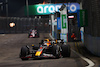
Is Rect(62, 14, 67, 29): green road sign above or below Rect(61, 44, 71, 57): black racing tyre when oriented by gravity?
above

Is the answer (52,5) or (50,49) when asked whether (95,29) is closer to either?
(50,49)

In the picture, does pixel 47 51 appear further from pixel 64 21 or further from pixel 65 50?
pixel 64 21

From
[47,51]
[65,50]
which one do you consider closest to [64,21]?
[47,51]

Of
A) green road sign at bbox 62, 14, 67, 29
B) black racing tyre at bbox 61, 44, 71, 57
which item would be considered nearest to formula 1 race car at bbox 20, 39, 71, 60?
black racing tyre at bbox 61, 44, 71, 57

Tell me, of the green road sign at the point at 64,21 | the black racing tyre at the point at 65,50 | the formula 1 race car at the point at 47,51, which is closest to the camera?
the formula 1 race car at the point at 47,51

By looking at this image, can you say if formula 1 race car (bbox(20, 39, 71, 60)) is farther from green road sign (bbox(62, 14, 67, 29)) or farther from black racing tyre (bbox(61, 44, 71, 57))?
green road sign (bbox(62, 14, 67, 29))

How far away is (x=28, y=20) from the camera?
64.8m

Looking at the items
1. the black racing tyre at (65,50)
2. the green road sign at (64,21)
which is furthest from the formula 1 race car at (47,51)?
the green road sign at (64,21)

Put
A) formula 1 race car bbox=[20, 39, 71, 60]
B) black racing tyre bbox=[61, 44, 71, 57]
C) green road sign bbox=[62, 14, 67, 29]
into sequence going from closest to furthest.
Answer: formula 1 race car bbox=[20, 39, 71, 60] < black racing tyre bbox=[61, 44, 71, 57] < green road sign bbox=[62, 14, 67, 29]

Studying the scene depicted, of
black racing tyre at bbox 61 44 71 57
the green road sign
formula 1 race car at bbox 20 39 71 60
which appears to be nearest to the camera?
formula 1 race car at bbox 20 39 71 60

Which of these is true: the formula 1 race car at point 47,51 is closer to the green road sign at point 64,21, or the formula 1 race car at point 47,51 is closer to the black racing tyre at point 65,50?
the black racing tyre at point 65,50

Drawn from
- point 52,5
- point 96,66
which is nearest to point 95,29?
Result: point 96,66

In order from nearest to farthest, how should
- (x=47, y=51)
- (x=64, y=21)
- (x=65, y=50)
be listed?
(x=65, y=50) < (x=47, y=51) < (x=64, y=21)

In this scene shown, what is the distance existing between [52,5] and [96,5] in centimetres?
4098
